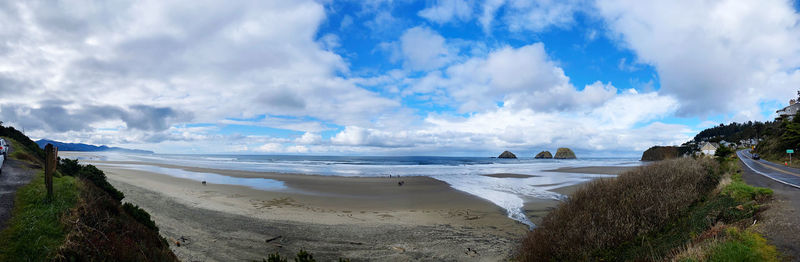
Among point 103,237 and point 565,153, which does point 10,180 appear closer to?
point 103,237

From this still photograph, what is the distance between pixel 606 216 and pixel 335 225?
8925 mm

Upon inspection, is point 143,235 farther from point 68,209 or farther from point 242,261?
point 242,261

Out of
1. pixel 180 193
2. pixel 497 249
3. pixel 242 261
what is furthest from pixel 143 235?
pixel 180 193

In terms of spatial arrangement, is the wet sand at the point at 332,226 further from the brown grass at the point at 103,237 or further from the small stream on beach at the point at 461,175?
the small stream on beach at the point at 461,175

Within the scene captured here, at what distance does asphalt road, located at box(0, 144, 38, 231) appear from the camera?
5.84 meters

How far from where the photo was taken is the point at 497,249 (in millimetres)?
9484

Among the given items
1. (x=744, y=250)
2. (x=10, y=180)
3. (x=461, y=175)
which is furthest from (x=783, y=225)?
(x=461, y=175)

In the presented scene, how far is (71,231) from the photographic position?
520 cm

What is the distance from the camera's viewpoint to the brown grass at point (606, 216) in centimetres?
730

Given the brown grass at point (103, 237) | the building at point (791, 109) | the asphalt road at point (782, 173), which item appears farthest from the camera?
the building at point (791, 109)

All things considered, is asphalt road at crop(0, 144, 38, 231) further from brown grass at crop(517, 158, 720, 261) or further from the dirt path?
the dirt path

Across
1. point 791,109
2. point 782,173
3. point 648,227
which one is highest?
point 791,109

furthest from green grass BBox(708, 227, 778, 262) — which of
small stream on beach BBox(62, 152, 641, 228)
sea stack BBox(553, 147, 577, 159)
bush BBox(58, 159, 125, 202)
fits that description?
sea stack BBox(553, 147, 577, 159)

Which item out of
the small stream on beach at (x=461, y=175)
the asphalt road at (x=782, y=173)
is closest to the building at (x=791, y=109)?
the small stream on beach at (x=461, y=175)
